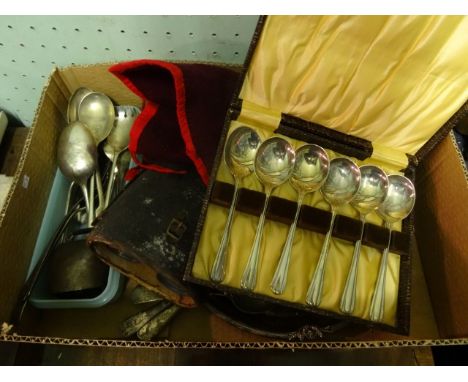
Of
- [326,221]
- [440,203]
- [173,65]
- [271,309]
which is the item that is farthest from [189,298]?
[440,203]

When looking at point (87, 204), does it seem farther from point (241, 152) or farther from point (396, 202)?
point (396, 202)

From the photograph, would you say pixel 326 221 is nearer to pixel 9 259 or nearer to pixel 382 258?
pixel 382 258

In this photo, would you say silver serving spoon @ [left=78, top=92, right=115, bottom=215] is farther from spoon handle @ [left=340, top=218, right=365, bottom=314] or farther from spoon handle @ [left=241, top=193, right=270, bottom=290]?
spoon handle @ [left=340, top=218, right=365, bottom=314]

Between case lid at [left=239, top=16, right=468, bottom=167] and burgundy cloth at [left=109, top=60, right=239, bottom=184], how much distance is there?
0.07m

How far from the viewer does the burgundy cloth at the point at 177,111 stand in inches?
25.7

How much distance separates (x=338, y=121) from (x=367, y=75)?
97 millimetres

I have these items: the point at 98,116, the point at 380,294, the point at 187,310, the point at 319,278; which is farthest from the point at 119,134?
the point at 380,294

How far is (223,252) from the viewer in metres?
0.61

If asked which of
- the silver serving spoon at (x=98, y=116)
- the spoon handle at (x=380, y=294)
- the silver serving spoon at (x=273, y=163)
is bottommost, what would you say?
the spoon handle at (x=380, y=294)

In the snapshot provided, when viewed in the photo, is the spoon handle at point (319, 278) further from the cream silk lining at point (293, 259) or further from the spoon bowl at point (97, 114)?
the spoon bowl at point (97, 114)

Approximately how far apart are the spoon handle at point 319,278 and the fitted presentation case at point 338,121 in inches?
0.4

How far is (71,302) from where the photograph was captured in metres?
0.67

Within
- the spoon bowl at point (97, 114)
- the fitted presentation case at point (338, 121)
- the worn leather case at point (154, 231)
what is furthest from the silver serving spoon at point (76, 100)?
the fitted presentation case at point (338, 121)

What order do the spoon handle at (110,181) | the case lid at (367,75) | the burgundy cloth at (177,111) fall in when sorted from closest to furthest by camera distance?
the case lid at (367,75) < the burgundy cloth at (177,111) < the spoon handle at (110,181)
